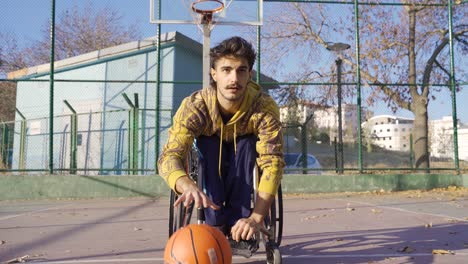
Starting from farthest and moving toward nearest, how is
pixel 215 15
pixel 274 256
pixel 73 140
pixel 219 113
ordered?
pixel 73 140 → pixel 215 15 → pixel 219 113 → pixel 274 256

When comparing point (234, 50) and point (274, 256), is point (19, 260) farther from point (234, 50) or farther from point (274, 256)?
point (234, 50)

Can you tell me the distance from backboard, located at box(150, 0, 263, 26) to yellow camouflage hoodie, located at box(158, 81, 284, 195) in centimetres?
302

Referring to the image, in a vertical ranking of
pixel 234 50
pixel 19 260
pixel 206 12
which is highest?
pixel 206 12

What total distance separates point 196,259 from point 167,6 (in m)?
5.20

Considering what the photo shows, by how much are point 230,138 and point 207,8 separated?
3057 millimetres

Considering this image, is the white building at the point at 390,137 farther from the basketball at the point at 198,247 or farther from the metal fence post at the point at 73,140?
the basketball at the point at 198,247

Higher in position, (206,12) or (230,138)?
(206,12)

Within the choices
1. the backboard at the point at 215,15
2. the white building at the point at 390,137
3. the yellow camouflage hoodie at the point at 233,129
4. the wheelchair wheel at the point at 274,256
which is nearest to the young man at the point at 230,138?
the yellow camouflage hoodie at the point at 233,129

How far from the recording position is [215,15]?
5.62m

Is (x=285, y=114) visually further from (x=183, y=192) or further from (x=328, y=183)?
(x=183, y=192)

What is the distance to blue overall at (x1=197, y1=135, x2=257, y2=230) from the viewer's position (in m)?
2.77

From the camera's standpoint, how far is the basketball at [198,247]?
81.7 inches

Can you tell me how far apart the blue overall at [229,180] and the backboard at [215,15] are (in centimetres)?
306

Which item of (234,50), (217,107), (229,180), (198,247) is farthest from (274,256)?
(234,50)
